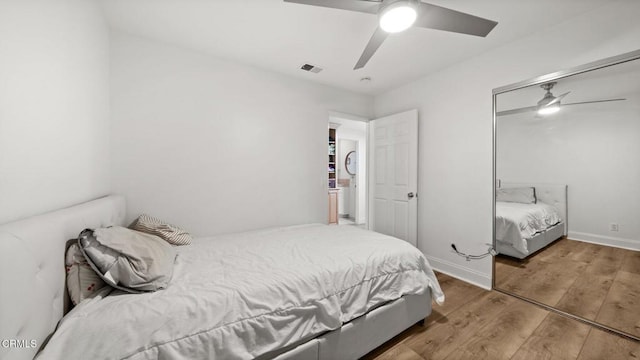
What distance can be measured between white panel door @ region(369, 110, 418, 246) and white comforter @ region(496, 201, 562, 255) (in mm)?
916

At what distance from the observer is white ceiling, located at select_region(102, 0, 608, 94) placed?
68.4 inches

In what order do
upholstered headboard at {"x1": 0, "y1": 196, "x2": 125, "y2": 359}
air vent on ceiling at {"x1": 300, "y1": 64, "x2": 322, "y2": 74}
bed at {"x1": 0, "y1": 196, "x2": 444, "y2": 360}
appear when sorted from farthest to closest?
1. air vent on ceiling at {"x1": 300, "y1": 64, "x2": 322, "y2": 74}
2. bed at {"x1": 0, "y1": 196, "x2": 444, "y2": 360}
3. upholstered headboard at {"x1": 0, "y1": 196, "x2": 125, "y2": 359}

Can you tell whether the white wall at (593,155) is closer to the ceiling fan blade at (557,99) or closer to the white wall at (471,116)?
the ceiling fan blade at (557,99)

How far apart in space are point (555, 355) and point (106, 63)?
4.01 meters

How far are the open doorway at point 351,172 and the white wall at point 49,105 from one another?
416cm

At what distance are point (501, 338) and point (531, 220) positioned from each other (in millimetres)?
1253

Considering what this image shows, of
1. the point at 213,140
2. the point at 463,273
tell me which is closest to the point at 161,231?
the point at 213,140

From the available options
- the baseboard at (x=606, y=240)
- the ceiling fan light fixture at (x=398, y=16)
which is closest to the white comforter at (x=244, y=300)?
the baseboard at (x=606, y=240)

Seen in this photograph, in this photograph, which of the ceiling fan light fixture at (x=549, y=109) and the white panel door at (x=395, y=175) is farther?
Result: the white panel door at (x=395, y=175)

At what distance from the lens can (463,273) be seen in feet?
8.59

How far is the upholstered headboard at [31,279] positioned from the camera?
2.07 ft

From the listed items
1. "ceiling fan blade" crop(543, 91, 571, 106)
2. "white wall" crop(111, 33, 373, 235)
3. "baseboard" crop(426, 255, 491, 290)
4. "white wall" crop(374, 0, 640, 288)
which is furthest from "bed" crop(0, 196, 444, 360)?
"ceiling fan blade" crop(543, 91, 571, 106)

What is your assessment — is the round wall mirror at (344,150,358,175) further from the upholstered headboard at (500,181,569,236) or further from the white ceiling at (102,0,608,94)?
the upholstered headboard at (500,181,569,236)

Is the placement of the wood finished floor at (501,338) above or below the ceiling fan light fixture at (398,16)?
below
